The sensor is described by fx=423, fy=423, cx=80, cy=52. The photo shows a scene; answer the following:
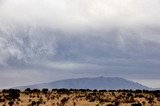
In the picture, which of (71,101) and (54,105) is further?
(71,101)

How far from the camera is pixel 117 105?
68312 mm

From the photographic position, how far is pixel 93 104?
232ft

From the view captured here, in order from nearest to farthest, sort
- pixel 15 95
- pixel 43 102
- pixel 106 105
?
pixel 106 105, pixel 43 102, pixel 15 95

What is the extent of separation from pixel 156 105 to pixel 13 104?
23.5 metres

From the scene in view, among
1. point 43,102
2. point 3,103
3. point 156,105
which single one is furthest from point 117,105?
point 3,103

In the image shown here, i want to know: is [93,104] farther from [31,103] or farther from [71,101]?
[31,103]

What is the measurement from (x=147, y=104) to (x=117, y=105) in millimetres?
5844

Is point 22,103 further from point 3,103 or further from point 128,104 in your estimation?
point 128,104

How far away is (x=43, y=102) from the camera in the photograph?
238ft

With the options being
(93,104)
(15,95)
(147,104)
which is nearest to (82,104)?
(93,104)

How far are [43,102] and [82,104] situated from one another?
6.93 m

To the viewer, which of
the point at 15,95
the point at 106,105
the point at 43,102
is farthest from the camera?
the point at 15,95

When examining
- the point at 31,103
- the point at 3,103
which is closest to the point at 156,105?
the point at 31,103

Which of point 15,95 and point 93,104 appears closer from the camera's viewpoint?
point 93,104
